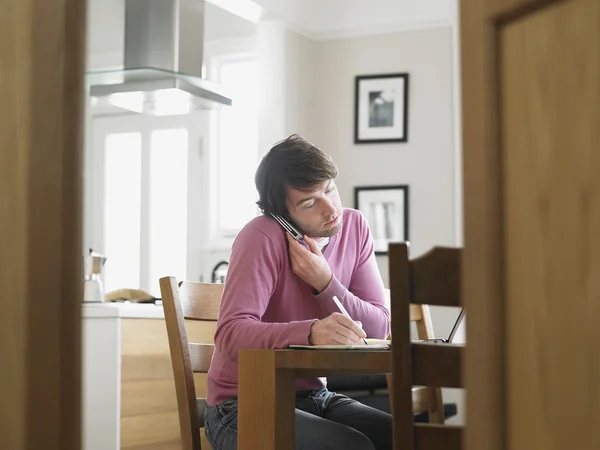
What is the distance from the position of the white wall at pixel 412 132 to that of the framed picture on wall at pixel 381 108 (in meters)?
0.04

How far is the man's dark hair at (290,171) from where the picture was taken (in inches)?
89.5

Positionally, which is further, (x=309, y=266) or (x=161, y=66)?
(x=161, y=66)

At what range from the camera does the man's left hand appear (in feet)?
7.06

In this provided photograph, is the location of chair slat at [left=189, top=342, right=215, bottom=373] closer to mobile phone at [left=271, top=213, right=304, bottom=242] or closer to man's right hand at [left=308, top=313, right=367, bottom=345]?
mobile phone at [left=271, top=213, right=304, bottom=242]

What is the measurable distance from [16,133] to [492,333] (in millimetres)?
634

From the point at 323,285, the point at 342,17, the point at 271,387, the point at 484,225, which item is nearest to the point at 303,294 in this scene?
the point at 323,285

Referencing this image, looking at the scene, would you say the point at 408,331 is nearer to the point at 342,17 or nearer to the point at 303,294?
the point at 303,294

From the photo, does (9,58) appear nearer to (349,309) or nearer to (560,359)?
(560,359)

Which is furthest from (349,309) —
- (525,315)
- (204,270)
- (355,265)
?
(204,270)

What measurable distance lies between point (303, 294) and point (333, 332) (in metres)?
0.36

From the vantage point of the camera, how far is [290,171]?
2.28 metres

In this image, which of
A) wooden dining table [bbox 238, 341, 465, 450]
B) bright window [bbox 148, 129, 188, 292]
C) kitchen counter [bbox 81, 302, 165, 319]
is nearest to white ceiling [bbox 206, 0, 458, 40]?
bright window [bbox 148, 129, 188, 292]

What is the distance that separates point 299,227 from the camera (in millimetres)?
2295

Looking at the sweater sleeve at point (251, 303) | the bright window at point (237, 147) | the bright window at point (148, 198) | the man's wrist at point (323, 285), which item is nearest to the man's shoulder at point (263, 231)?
the sweater sleeve at point (251, 303)
